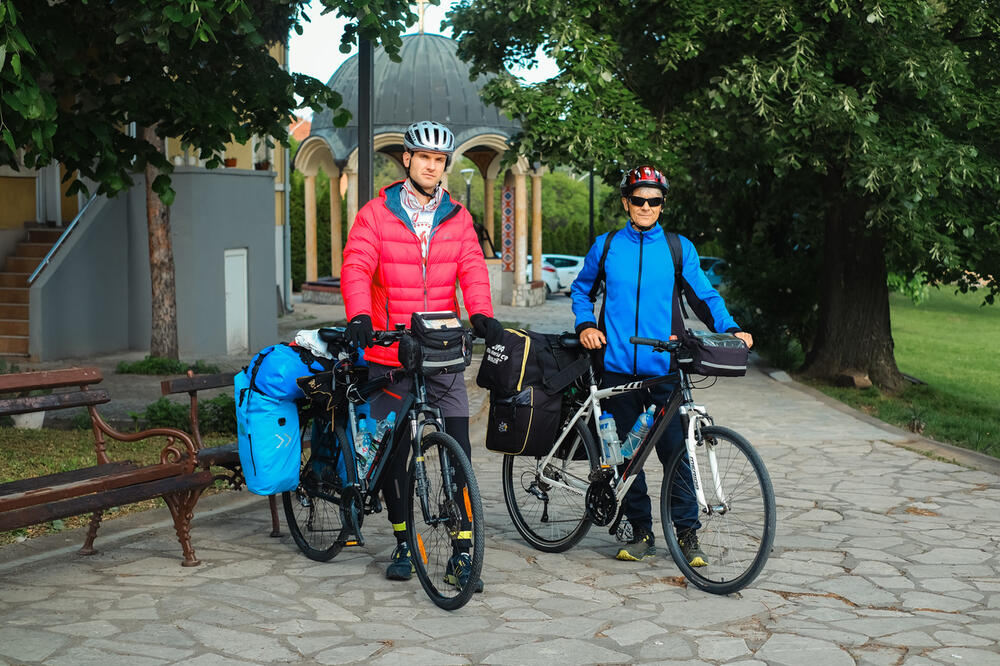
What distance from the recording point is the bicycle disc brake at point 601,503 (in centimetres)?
577

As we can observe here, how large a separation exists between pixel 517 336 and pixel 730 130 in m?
→ 8.82

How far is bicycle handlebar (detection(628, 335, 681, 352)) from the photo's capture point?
212 inches

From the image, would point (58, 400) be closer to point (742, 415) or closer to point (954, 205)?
point (742, 415)

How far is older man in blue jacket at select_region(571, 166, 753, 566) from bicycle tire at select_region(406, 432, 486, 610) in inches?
41.8

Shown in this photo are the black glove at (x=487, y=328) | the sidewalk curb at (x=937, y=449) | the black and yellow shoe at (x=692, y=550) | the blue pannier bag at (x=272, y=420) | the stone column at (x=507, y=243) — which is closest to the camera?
the black glove at (x=487, y=328)

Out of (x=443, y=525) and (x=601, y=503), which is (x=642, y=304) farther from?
(x=443, y=525)

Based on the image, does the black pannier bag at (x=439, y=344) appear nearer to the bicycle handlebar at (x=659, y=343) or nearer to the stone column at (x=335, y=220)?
the bicycle handlebar at (x=659, y=343)

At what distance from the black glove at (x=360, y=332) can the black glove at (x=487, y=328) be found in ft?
1.57

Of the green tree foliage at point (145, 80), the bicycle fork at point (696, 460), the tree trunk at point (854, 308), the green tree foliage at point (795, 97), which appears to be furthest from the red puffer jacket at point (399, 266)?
the tree trunk at point (854, 308)

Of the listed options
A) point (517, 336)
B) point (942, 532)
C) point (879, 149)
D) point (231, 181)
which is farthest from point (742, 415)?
point (231, 181)

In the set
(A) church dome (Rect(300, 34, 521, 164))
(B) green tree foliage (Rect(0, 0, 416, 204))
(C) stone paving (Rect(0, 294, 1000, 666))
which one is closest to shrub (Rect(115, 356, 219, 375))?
(B) green tree foliage (Rect(0, 0, 416, 204))

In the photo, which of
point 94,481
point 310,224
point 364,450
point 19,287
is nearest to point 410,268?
point 364,450

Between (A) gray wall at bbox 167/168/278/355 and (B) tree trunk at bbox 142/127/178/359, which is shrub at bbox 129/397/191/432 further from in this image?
(A) gray wall at bbox 167/168/278/355

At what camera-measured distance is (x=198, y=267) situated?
17.2m
